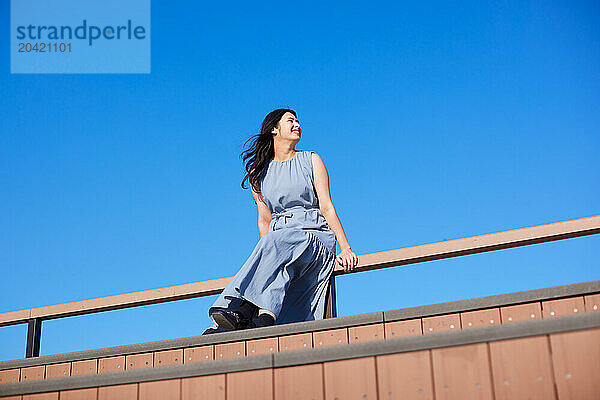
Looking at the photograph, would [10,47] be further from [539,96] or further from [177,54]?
[539,96]

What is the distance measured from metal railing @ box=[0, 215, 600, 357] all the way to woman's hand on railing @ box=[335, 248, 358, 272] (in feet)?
0.14

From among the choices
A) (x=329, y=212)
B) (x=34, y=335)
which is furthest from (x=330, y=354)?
(x=34, y=335)

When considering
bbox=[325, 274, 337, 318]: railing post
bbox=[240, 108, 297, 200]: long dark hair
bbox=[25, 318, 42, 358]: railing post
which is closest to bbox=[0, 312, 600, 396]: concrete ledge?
bbox=[325, 274, 337, 318]: railing post

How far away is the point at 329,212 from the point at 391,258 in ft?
1.43

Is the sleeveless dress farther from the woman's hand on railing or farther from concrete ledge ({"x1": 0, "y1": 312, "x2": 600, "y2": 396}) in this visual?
concrete ledge ({"x1": 0, "y1": 312, "x2": 600, "y2": 396})

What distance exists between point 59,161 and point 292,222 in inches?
223

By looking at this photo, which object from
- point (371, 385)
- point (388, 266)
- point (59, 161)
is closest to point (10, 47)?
point (59, 161)

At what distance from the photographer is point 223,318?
10.6 ft

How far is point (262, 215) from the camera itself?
3.96 m

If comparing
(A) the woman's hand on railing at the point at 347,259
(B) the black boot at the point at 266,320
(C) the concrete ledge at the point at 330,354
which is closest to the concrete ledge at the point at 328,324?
(B) the black boot at the point at 266,320

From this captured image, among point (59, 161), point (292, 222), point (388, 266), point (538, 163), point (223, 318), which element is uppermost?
point (59, 161)

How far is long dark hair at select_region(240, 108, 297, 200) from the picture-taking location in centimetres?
401

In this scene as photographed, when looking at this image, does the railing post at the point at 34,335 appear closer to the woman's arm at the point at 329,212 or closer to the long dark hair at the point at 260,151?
the long dark hair at the point at 260,151

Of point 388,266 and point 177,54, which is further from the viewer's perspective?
point 177,54
